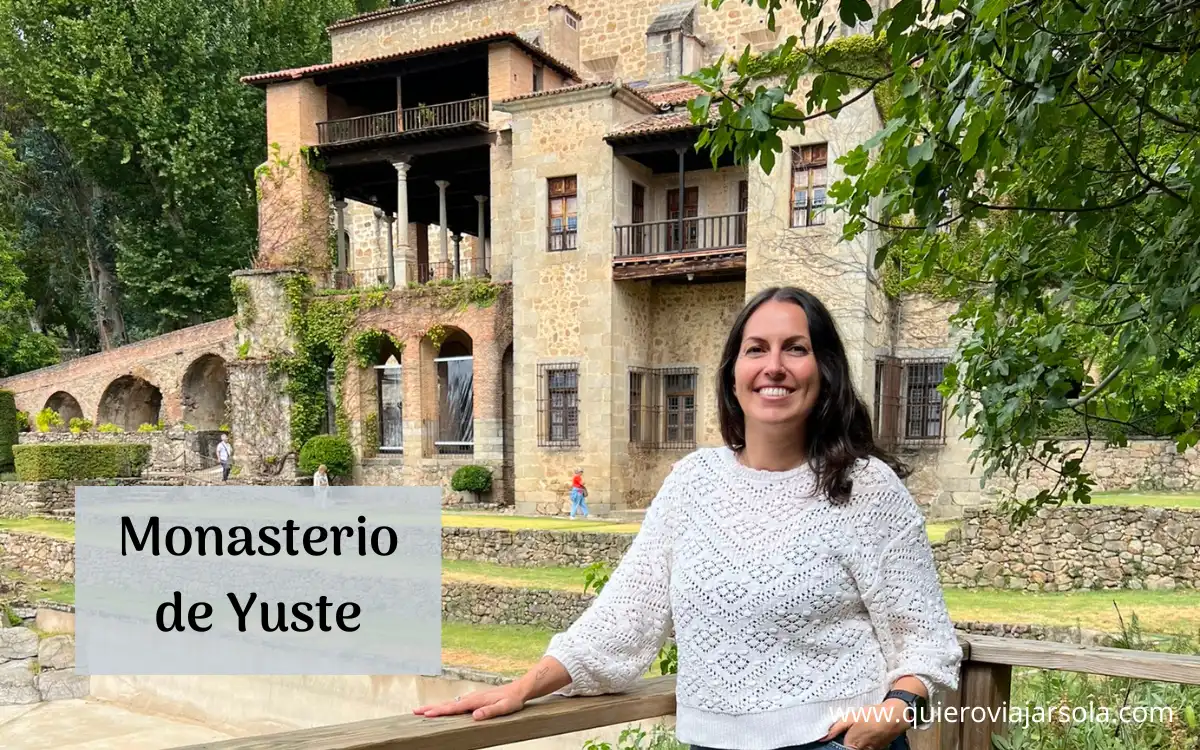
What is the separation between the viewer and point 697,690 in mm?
1666

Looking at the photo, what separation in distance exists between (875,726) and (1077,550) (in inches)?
390

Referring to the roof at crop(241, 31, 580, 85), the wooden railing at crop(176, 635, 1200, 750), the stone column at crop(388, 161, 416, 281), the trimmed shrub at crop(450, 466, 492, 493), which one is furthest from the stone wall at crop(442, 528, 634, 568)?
the roof at crop(241, 31, 580, 85)

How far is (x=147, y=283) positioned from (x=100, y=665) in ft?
59.2

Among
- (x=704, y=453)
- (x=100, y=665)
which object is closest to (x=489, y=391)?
(x=100, y=665)

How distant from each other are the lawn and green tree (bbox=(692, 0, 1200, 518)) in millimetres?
17020

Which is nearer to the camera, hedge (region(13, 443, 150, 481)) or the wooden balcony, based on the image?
the wooden balcony

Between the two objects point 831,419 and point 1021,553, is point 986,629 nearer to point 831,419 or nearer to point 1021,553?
point 1021,553

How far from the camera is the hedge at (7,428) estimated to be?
22078 mm

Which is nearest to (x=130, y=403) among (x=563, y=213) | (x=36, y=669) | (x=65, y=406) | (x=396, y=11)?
(x=65, y=406)

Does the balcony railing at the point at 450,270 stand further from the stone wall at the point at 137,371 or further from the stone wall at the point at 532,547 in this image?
the stone wall at the point at 532,547

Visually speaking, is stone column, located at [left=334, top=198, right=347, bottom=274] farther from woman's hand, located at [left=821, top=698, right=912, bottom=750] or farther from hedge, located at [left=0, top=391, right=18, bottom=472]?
woman's hand, located at [left=821, top=698, right=912, bottom=750]

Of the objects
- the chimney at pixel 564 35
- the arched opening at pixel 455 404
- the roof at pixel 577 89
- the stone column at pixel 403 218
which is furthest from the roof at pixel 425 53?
the arched opening at pixel 455 404

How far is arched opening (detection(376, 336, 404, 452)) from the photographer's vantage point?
19078mm

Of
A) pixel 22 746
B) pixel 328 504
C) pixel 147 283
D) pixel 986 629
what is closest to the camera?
pixel 986 629
